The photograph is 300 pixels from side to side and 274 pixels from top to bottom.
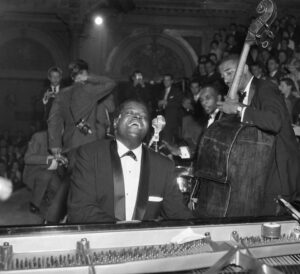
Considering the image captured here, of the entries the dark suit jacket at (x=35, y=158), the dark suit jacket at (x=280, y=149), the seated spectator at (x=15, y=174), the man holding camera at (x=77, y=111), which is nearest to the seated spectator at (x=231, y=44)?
the seated spectator at (x=15, y=174)

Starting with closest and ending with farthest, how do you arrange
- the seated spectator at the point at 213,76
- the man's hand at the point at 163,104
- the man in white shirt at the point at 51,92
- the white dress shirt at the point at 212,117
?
the white dress shirt at the point at 212,117
the man in white shirt at the point at 51,92
the seated spectator at the point at 213,76
the man's hand at the point at 163,104

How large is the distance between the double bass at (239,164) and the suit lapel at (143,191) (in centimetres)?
61

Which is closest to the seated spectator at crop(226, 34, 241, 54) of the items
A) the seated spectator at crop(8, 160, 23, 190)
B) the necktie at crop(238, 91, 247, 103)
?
the seated spectator at crop(8, 160, 23, 190)

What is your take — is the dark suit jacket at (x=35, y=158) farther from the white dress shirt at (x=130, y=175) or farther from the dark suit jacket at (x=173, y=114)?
the dark suit jacket at (x=173, y=114)

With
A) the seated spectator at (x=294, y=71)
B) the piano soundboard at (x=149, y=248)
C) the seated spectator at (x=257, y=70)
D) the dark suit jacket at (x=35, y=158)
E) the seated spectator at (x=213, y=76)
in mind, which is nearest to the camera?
the piano soundboard at (x=149, y=248)

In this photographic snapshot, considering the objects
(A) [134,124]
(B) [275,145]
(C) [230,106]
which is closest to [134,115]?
(A) [134,124]

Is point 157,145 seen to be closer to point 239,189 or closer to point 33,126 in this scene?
point 239,189

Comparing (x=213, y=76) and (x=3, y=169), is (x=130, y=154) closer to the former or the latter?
(x=213, y=76)

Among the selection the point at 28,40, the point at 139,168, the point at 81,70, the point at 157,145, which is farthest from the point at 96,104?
the point at 28,40

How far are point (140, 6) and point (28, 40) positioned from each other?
3234 mm

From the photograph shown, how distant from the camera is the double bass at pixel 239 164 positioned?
3395mm

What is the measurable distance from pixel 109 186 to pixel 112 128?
2526 millimetres

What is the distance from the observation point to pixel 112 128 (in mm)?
5422

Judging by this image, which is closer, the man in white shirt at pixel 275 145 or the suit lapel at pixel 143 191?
the suit lapel at pixel 143 191
